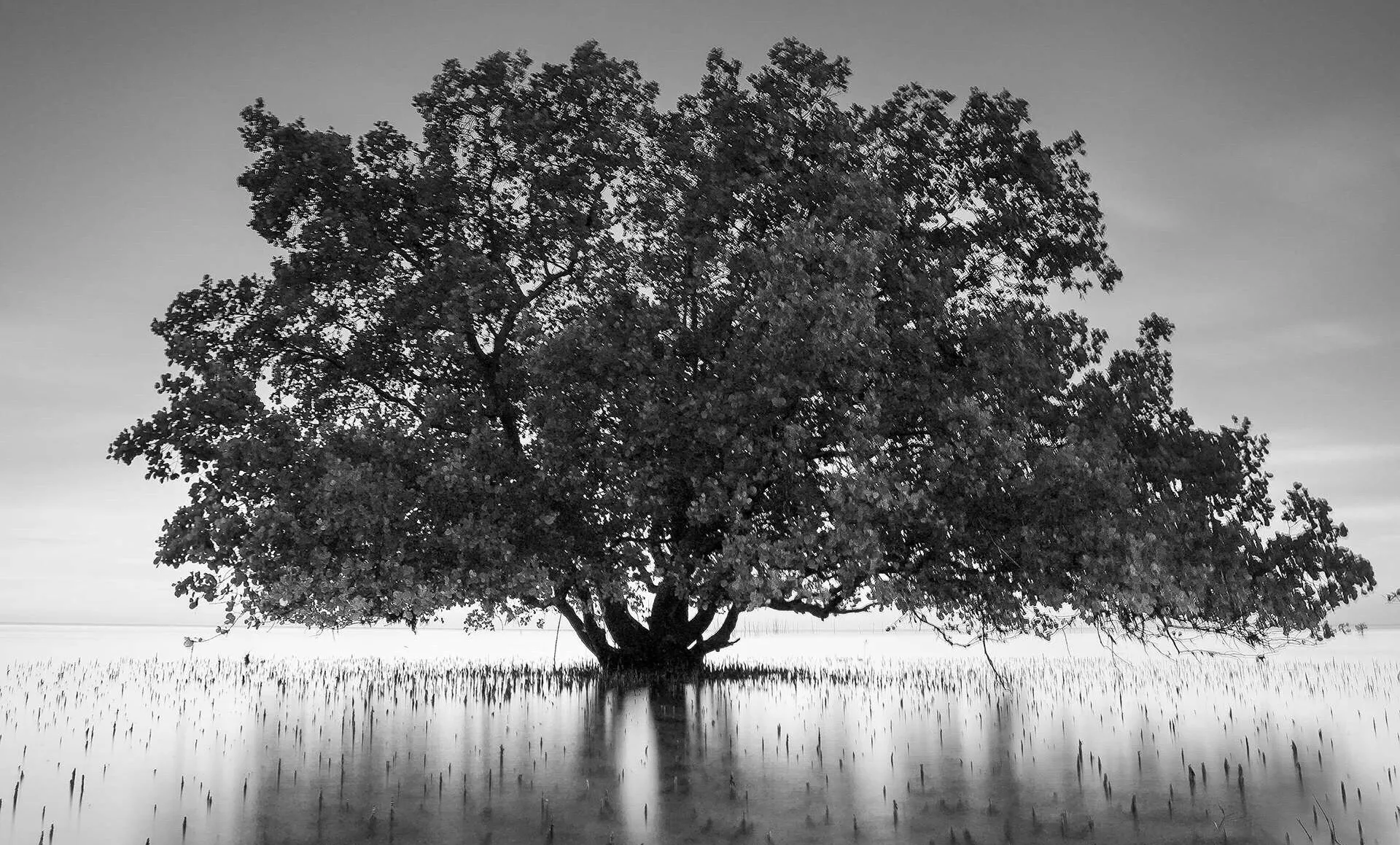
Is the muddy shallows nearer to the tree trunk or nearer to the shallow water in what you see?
the shallow water

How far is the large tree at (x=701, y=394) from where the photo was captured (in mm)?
21000

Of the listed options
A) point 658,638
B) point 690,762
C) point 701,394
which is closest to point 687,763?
point 690,762

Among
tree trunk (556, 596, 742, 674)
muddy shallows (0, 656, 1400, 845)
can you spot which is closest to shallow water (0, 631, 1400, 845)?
muddy shallows (0, 656, 1400, 845)

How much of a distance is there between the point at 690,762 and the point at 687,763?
142mm

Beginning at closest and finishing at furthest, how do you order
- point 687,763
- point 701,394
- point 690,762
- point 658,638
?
1. point 687,763
2. point 690,762
3. point 701,394
4. point 658,638

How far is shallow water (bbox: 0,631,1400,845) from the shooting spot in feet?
36.2

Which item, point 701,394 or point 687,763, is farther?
point 701,394

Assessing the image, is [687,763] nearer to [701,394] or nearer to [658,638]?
[701,394]

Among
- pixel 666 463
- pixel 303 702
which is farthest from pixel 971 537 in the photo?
pixel 303 702

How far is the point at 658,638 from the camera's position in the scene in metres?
30.5

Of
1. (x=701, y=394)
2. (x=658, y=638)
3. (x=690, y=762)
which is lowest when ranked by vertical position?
(x=690, y=762)

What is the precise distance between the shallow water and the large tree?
274cm

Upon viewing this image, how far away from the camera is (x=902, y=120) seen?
26656 millimetres

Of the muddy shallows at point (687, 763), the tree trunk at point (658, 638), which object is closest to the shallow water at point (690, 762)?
the muddy shallows at point (687, 763)
